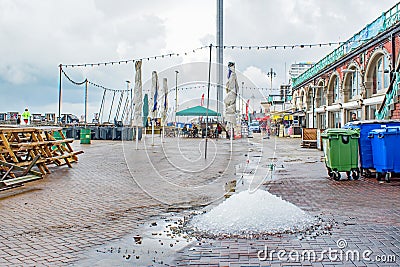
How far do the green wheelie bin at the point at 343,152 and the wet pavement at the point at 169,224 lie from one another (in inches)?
13.6

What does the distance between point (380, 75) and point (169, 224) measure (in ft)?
74.5

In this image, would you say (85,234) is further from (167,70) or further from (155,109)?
(155,109)

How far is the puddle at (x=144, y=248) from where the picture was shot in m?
3.99

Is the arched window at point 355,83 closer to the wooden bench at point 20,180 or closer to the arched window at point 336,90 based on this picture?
the arched window at point 336,90

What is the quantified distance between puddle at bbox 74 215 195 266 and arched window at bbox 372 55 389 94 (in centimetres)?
2100

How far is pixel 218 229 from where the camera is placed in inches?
198

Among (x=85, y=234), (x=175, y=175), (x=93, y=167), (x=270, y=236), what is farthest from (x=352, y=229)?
(x=93, y=167)

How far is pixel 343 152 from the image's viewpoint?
9711 millimetres

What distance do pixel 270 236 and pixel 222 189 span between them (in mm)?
3775

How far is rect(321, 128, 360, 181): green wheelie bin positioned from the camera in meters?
9.70

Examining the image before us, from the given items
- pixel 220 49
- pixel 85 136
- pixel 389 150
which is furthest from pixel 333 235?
pixel 85 136

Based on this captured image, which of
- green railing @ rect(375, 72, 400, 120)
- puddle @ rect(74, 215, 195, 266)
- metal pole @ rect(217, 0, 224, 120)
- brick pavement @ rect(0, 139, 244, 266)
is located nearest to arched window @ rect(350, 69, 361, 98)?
green railing @ rect(375, 72, 400, 120)

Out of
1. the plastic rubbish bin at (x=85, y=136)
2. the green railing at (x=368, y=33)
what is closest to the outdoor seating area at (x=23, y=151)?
the plastic rubbish bin at (x=85, y=136)

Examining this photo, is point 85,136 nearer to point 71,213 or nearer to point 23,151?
point 23,151
